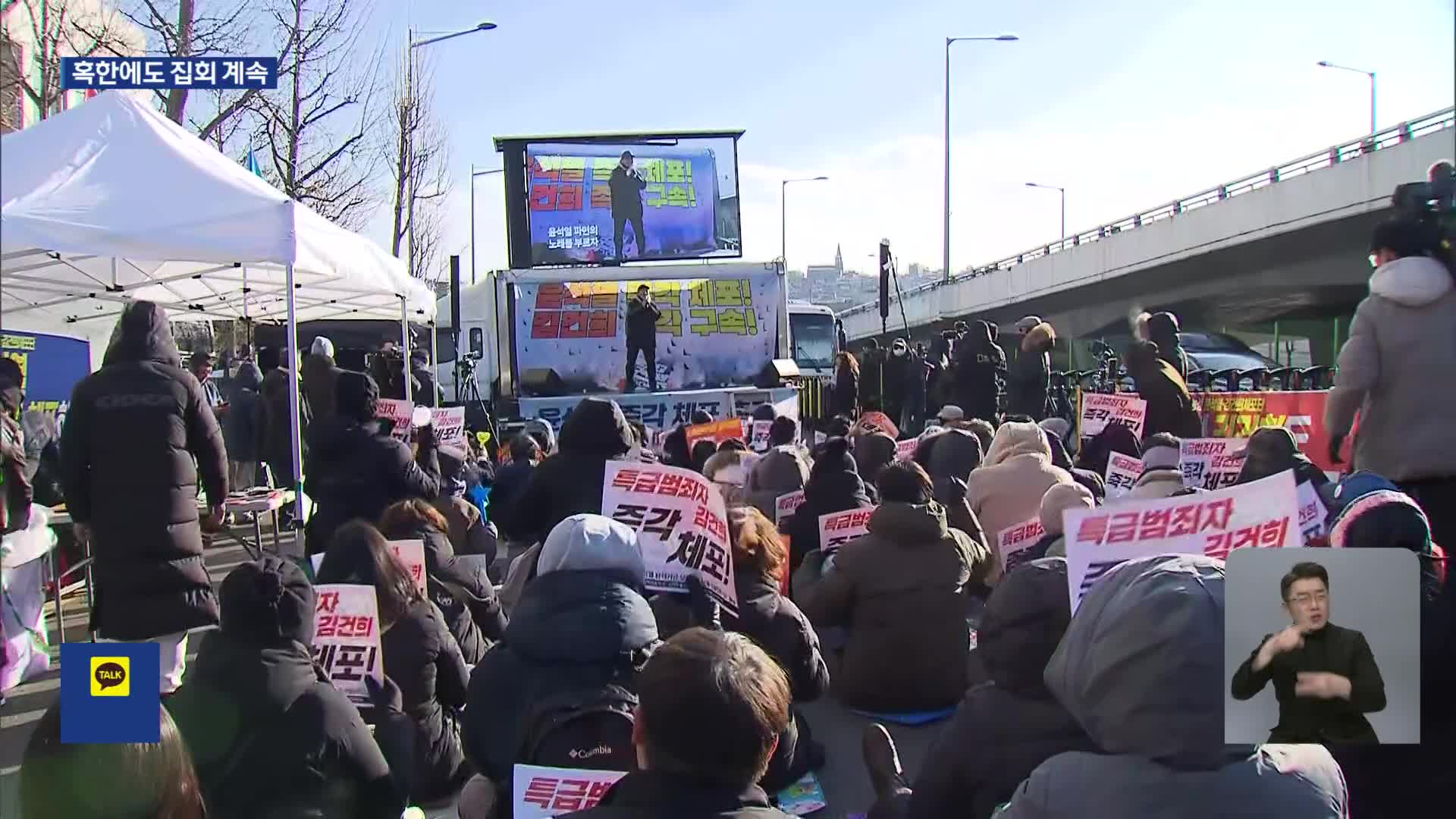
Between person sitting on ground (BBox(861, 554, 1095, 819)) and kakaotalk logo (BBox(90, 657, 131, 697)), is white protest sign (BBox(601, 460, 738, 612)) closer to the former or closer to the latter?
person sitting on ground (BBox(861, 554, 1095, 819))

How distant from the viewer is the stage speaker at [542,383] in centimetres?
1470

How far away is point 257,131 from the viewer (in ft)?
38.7

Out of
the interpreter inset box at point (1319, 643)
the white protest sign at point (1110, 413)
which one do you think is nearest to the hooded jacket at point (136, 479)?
the interpreter inset box at point (1319, 643)

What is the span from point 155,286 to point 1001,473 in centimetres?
725

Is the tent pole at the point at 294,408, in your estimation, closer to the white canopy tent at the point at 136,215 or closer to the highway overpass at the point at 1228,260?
the white canopy tent at the point at 136,215

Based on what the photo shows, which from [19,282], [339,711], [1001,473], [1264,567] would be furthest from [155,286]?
[1264,567]

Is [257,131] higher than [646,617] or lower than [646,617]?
higher

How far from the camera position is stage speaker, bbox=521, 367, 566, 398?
48.2 feet

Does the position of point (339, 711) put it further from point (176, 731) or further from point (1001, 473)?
point (1001, 473)

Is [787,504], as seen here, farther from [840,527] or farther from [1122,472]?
[1122,472]

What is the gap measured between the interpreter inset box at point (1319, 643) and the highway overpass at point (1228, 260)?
12.0 meters

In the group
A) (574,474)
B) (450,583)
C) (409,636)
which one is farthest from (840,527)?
(409,636)
